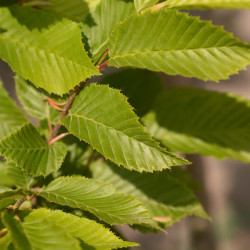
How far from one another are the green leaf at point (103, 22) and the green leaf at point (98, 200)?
168 mm

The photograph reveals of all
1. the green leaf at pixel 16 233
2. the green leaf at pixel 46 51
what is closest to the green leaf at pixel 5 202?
the green leaf at pixel 16 233

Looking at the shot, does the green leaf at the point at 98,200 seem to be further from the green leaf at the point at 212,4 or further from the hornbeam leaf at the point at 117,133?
the green leaf at the point at 212,4

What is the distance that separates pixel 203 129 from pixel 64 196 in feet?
1.00

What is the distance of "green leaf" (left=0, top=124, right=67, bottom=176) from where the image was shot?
0.43 meters

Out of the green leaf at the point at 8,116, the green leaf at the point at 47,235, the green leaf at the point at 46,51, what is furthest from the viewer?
the green leaf at the point at 8,116

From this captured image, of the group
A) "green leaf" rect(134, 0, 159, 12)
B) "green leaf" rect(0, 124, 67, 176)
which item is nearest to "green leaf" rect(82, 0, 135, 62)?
"green leaf" rect(134, 0, 159, 12)

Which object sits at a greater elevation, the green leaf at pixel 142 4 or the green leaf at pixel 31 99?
the green leaf at pixel 142 4

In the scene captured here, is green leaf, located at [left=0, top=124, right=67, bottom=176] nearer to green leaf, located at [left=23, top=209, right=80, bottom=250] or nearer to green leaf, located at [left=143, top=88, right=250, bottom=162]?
green leaf, located at [left=23, top=209, right=80, bottom=250]

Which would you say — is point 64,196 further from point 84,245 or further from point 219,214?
point 219,214

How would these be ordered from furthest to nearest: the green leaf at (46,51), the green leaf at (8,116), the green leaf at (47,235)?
the green leaf at (8,116) → the green leaf at (46,51) → the green leaf at (47,235)

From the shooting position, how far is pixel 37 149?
1.55 ft

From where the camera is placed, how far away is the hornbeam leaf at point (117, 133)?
403mm

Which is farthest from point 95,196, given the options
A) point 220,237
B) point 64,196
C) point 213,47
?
point 220,237

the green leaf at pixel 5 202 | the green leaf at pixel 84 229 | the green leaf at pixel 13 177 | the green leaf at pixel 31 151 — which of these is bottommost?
the green leaf at pixel 84 229
